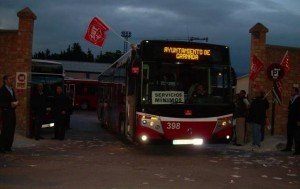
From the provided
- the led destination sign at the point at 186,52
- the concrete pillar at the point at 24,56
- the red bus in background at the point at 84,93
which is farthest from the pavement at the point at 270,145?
the red bus in background at the point at 84,93

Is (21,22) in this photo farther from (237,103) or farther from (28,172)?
(28,172)

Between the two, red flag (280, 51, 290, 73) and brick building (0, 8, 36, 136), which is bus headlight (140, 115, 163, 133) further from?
red flag (280, 51, 290, 73)

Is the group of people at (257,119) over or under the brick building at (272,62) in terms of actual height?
under

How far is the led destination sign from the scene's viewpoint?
1444cm

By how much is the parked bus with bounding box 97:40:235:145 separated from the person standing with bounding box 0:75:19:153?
10.6 feet

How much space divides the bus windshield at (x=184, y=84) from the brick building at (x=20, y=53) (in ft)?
20.1

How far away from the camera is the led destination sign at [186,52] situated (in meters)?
14.4

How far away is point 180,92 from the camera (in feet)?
46.5

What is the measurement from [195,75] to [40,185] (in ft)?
21.2

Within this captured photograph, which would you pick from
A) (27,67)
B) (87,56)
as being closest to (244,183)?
(27,67)

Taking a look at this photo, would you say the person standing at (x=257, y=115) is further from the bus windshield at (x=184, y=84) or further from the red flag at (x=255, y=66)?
the bus windshield at (x=184, y=84)

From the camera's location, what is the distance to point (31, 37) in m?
19.1

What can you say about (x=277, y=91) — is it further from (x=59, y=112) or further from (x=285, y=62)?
(x=59, y=112)

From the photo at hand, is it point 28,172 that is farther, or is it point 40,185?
point 28,172
